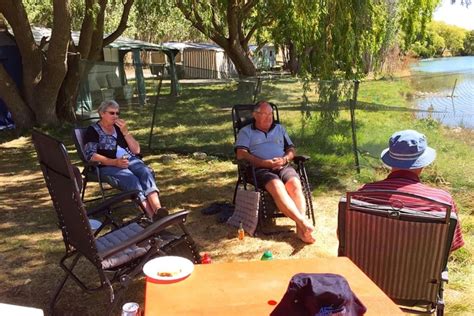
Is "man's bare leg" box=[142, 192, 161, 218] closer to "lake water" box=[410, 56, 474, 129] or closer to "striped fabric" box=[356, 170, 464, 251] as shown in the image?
"striped fabric" box=[356, 170, 464, 251]

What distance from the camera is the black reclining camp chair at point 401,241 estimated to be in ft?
7.78

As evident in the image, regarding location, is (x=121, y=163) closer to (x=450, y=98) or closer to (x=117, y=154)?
(x=117, y=154)

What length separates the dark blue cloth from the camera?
155cm

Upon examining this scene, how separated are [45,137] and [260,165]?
7.68 ft

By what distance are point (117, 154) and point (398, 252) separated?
3.25 m

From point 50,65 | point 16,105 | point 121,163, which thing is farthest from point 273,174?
point 16,105

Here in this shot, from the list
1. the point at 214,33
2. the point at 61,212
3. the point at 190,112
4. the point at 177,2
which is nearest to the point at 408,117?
the point at 190,112

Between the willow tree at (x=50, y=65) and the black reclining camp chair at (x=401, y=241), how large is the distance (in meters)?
8.03

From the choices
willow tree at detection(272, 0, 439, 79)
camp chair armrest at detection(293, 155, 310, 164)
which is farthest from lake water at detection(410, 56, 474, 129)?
camp chair armrest at detection(293, 155, 310, 164)

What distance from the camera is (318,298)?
155 centimetres

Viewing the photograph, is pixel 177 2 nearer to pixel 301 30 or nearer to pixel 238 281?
pixel 301 30

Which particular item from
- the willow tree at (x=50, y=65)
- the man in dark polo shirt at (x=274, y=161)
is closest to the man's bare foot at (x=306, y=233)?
the man in dark polo shirt at (x=274, y=161)

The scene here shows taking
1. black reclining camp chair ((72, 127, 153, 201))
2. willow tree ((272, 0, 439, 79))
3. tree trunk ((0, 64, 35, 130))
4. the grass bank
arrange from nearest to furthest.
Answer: the grass bank
black reclining camp chair ((72, 127, 153, 201))
willow tree ((272, 0, 439, 79))
tree trunk ((0, 64, 35, 130))

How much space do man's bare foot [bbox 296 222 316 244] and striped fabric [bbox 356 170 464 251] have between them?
165 centimetres
